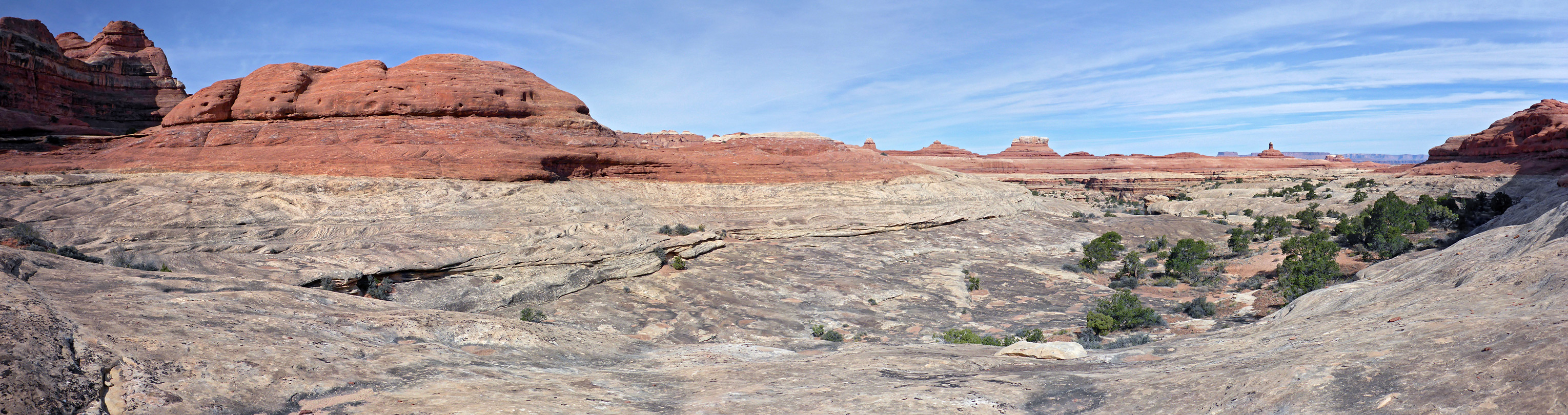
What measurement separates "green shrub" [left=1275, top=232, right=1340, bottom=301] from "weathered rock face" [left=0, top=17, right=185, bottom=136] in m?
54.4

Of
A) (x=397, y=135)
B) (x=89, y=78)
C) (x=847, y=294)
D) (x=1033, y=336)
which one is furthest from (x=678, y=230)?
(x=89, y=78)

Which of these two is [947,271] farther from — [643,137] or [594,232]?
[643,137]

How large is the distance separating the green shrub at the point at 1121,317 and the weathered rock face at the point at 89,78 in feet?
162

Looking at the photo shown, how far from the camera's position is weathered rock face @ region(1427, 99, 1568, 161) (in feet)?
128

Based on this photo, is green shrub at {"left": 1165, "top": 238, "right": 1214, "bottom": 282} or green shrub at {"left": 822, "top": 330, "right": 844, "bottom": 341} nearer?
green shrub at {"left": 822, "top": 330, "right": 844, "bottom": 341}

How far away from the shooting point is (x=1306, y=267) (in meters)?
16.9

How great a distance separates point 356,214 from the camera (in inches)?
703

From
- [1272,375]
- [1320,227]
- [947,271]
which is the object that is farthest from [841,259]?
[1320,227]

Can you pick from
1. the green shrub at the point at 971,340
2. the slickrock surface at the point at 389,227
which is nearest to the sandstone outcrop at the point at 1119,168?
the slickrock surface at the point at 389,227

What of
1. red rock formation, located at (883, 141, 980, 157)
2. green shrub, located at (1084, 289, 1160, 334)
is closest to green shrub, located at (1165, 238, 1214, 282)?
green shrub, located at (1084, 289, 1160, 334)

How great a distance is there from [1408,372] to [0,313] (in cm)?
1194

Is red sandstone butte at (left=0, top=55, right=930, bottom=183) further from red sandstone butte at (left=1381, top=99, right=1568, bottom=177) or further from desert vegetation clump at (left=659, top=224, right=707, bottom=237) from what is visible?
red sandstone butte at (left=1381, top=99, right=1568, bottom=177)

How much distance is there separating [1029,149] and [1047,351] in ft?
323

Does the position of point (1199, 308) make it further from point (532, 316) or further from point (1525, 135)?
point (1525, 135)
